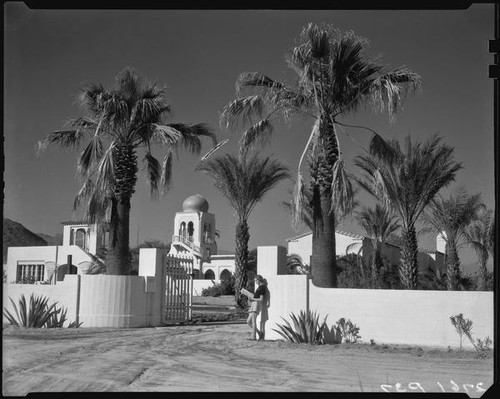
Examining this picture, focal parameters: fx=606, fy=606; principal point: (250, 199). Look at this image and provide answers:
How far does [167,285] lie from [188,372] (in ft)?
27.2

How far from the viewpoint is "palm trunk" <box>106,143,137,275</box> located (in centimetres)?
1689

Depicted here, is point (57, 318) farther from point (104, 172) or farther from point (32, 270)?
point (32, 270)

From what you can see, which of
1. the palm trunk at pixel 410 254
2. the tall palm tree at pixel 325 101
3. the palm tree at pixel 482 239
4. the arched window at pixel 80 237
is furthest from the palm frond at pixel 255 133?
the arched window at pixel 80 237

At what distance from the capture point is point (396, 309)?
1190cm

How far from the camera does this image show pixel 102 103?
54.1 ft

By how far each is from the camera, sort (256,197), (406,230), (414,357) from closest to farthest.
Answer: (414,357) → (406,230) → (256,197)

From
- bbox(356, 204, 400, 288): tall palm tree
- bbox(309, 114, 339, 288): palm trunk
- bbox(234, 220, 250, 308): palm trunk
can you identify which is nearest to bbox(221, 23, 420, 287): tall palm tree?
bbox(309, 114, 339, 288): palm trunk

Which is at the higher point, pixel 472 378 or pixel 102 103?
pixel 102 103

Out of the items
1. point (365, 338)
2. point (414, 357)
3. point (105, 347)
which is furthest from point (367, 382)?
point (105, 347)

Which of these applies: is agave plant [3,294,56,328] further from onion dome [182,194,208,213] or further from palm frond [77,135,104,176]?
onion dome [182,194,208,213]

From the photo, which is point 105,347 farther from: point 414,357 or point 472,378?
point 472,378

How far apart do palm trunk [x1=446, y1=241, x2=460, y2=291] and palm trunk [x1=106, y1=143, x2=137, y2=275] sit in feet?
47.1

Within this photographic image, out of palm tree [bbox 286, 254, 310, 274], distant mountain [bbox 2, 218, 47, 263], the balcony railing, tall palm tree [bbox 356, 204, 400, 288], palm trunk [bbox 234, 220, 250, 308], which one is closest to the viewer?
distant mountain [bbox 2, 218, 47, 263]

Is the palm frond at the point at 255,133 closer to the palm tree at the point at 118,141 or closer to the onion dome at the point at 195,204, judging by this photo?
the palm tree at the point at 118,141
